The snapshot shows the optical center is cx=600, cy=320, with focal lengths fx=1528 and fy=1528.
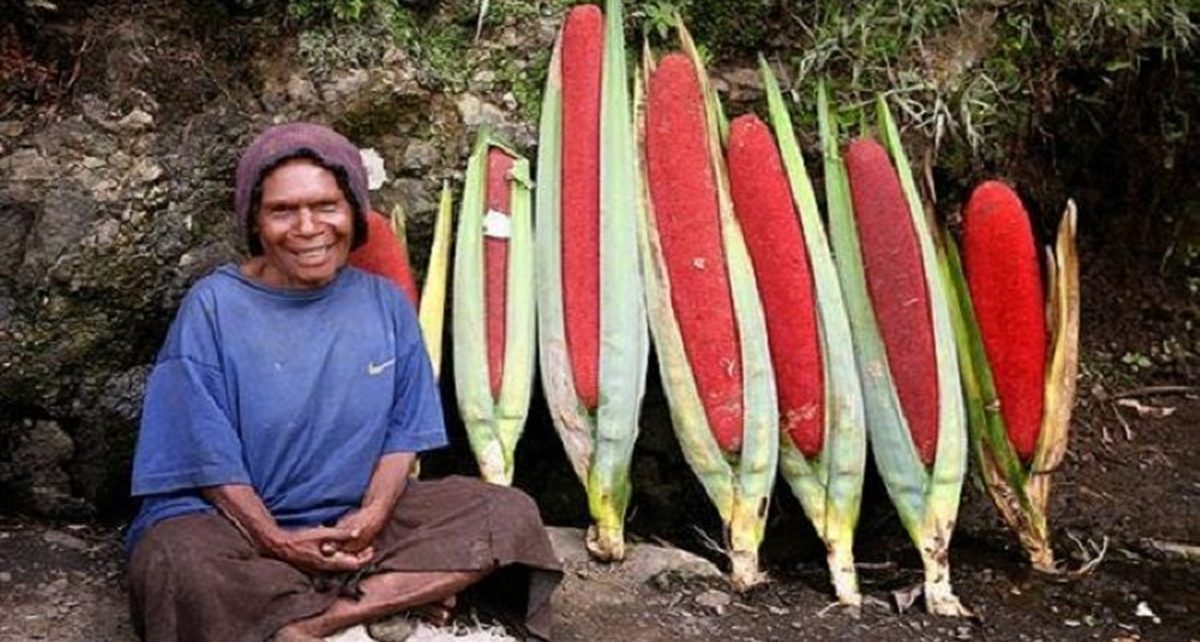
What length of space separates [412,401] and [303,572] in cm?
43

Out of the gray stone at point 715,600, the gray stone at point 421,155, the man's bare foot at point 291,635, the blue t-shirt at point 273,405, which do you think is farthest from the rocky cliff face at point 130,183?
the gray stone at point 715,600

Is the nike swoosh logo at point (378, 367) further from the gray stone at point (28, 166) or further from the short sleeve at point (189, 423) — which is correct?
the gray stone at point (28, 166)

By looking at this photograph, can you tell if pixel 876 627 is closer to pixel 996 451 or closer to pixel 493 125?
pixel 996 451

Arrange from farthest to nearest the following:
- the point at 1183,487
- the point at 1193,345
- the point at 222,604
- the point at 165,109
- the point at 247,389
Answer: the point at 1193,345
the point at 1183,487
the point at 165,109
the point at 247,389
the point at 222,604

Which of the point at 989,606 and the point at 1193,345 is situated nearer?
the point at 989,606

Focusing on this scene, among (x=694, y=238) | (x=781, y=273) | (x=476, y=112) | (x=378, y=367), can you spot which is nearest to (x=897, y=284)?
(x=781, y=273)

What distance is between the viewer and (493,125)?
3.86 meters

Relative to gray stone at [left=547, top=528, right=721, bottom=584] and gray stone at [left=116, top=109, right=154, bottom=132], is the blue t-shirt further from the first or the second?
gray stone at [left=116, top=109, right=154, bottom=132]

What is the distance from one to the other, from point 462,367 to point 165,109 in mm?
954

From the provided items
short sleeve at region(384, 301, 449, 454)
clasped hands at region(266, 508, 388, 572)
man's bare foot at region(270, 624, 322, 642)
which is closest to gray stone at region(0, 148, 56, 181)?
short sleeve at region(384, 301, 449, 454)

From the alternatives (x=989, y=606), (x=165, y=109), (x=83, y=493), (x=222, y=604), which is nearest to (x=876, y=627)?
(x=989, y=606)

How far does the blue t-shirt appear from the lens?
9.71ft

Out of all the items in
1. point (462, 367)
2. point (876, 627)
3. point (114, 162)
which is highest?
point (114, 162)

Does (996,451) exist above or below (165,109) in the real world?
below
